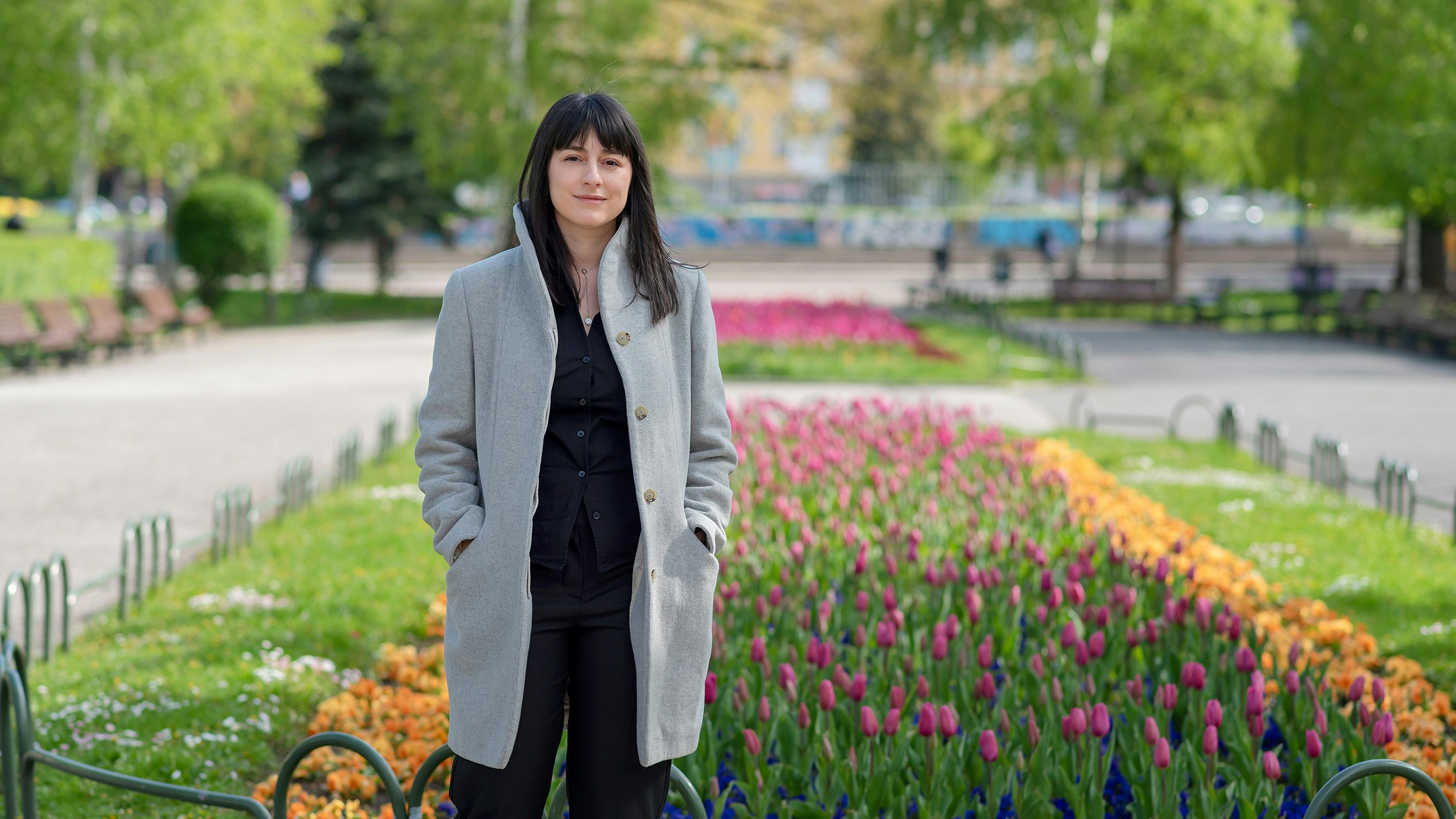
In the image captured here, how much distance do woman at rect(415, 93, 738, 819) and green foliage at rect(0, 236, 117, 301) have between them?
1912 centimetres

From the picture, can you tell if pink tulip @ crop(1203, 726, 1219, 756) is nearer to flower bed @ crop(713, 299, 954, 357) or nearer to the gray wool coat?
the gray wool coat

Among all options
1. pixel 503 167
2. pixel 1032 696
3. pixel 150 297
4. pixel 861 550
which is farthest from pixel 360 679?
pixel 503 167

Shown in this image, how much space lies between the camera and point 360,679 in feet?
18.7

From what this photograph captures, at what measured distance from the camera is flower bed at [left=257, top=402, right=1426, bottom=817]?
3.81 metres

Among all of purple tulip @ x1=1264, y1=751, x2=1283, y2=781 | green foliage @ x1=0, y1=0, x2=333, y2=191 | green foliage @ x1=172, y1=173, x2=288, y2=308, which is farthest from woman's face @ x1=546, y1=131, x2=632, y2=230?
green foliage @ x1=172, y1=173, x2=288, y2=308

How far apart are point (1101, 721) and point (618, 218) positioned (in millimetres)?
1812

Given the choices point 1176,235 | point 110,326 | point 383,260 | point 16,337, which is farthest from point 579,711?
point 383,260

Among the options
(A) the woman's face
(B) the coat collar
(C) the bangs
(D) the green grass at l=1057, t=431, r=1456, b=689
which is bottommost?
(D) the green grass at l=1057, t=431, r=1456, b=689

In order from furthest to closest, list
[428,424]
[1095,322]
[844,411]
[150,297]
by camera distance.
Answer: [1095,322], [150,297], [844,411], [428,424]

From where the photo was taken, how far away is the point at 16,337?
690 inches

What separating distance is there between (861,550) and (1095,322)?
2244cm

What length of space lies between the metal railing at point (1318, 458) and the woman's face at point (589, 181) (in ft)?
22.1

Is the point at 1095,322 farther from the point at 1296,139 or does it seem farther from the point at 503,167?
the point at 503,167

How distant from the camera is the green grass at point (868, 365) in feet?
57.3
